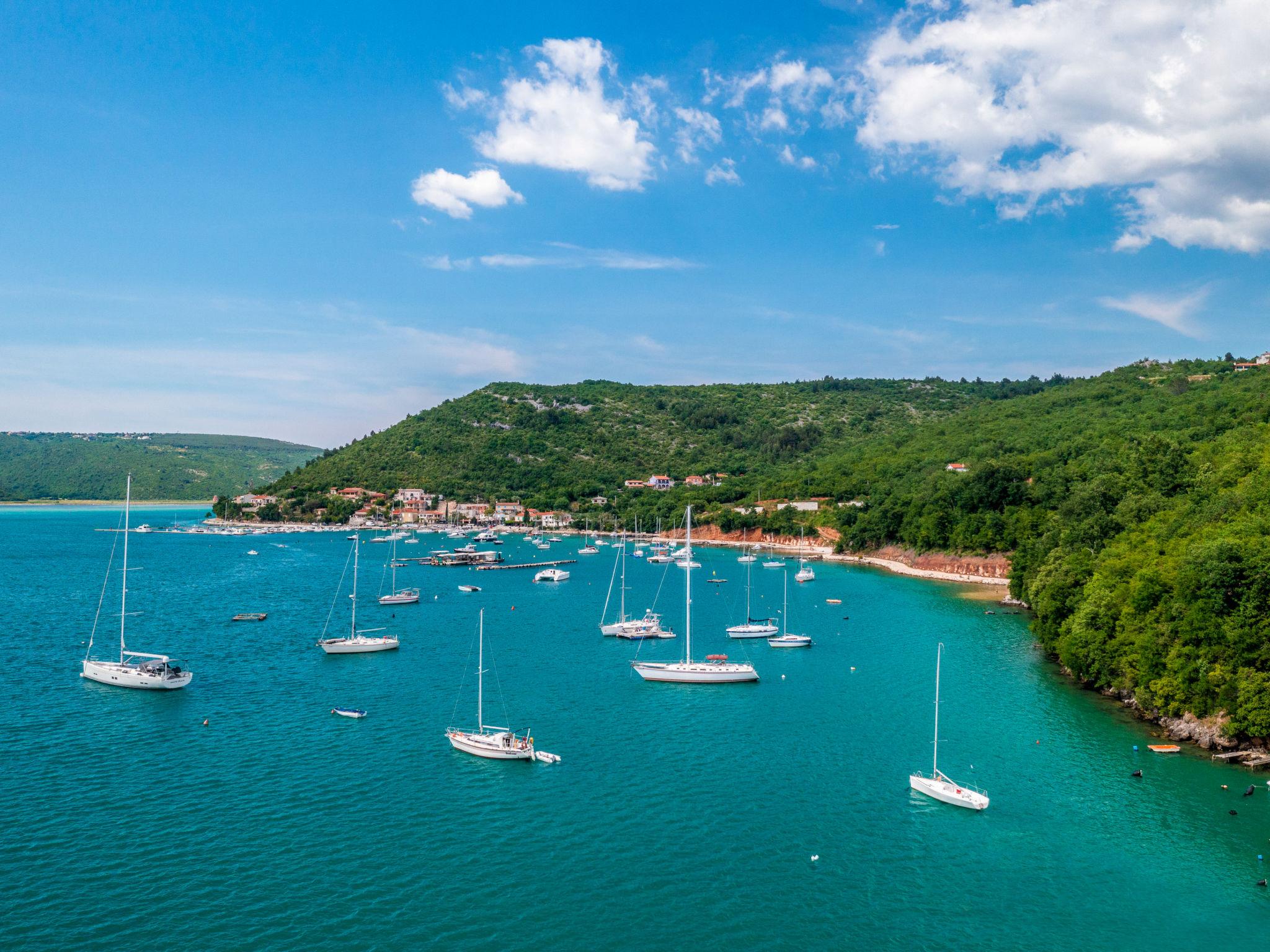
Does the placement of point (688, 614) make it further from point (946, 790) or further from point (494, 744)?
point (946, 790)

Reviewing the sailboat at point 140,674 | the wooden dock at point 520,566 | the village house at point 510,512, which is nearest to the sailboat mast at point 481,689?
the sailboat at point 140,674

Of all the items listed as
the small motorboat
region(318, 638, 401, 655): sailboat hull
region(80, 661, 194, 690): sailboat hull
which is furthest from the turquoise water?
the small motorboat

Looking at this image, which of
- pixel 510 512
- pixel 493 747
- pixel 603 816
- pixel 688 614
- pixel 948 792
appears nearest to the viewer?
pixel 603 816

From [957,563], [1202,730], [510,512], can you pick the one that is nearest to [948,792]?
[1202,730]

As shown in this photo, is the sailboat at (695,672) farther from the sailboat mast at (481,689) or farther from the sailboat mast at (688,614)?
the sailboat mast at (481,689)

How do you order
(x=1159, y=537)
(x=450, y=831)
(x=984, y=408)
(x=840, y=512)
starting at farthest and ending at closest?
(x=984, y=408) < (x=840, y=512) < (x=1159, y=537) < (x=450, y=831)

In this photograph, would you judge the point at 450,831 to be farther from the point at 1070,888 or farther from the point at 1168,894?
the point at 1168,894

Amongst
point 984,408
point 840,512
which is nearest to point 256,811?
point 840,512
